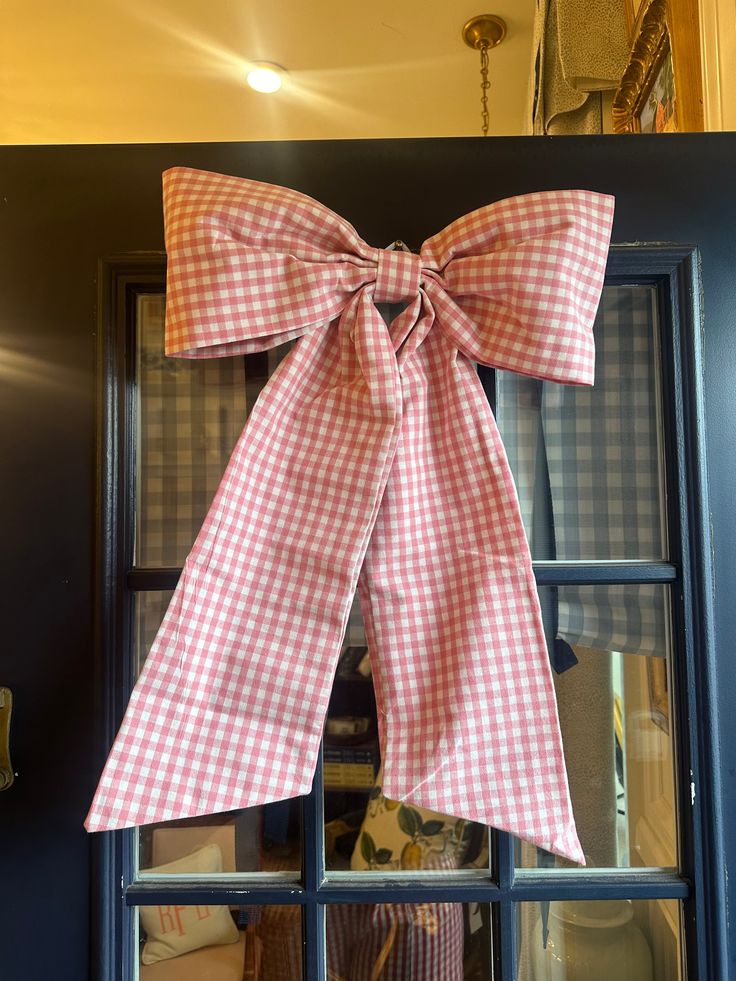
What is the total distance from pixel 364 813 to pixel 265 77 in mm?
1774

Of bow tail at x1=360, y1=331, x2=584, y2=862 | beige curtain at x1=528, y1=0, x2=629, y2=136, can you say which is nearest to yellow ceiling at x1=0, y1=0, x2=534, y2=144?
beige curtain at x1=528, y1=0, x2=629, y2=136

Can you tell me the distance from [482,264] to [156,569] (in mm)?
441

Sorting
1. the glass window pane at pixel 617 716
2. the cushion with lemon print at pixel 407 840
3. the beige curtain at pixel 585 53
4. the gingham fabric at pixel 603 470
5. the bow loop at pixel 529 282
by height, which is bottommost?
the cushion with lemon print at pixel 407 840

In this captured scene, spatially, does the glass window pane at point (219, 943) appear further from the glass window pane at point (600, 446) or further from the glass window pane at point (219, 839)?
the glass window pane at point (600, 446)

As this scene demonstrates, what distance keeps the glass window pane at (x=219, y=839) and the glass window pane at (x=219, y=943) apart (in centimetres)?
4

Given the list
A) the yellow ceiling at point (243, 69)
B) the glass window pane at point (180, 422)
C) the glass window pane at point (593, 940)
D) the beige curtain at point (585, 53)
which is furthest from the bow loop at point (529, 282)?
the yellow ceiling at point (243, 69)

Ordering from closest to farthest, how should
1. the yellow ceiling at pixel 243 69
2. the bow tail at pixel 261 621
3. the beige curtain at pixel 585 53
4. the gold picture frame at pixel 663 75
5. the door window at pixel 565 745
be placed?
the bow tail at pixel 261 621
the door window at pixel 565 745
the gold picture frame at pixel 663 75
the beige curtain at pixel 585 53
the yellow ceiling at pixel 243 69

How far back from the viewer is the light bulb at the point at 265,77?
1752 mm


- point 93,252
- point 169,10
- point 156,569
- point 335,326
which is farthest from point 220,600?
point 169,10

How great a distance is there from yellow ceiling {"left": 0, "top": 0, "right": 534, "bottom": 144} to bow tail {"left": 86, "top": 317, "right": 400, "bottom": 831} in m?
1.40

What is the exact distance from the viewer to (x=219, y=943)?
2.36 ft

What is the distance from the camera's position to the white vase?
28.5 inches

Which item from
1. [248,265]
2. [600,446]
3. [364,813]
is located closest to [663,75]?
[600,446]

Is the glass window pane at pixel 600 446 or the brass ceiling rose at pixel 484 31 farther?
the brass ceiling rose at pixel 484 31
